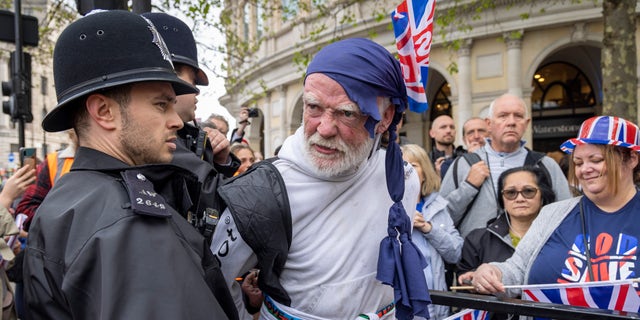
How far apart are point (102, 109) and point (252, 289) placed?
44.5 inches

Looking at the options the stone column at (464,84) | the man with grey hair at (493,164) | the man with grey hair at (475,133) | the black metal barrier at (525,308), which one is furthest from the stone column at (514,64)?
the black metal barrier at (525,308)

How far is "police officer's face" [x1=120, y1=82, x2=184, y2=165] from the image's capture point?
146 cm

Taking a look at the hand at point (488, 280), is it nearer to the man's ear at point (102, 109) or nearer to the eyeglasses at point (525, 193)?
the eyeglasses at point (525, 193)

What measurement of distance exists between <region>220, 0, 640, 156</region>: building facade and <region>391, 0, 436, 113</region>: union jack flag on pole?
739cm

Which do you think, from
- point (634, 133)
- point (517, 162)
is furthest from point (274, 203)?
point (517, 162)

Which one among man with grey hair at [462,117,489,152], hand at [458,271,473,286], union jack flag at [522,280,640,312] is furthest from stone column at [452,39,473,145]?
union jack flag at [522,280,640,312]

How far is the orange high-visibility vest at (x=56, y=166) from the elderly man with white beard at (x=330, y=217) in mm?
1976

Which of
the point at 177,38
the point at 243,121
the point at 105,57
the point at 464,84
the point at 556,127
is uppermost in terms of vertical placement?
the point at 464,84

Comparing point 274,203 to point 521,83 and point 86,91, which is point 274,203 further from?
point 521,83

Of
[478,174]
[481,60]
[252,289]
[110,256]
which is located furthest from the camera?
[481,60]

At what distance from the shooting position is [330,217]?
2061 mm

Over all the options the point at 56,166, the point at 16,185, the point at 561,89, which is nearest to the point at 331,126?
the point at 56,166

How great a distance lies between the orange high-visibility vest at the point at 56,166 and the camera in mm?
3451

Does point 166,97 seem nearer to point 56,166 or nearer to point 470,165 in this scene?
point 56,166
